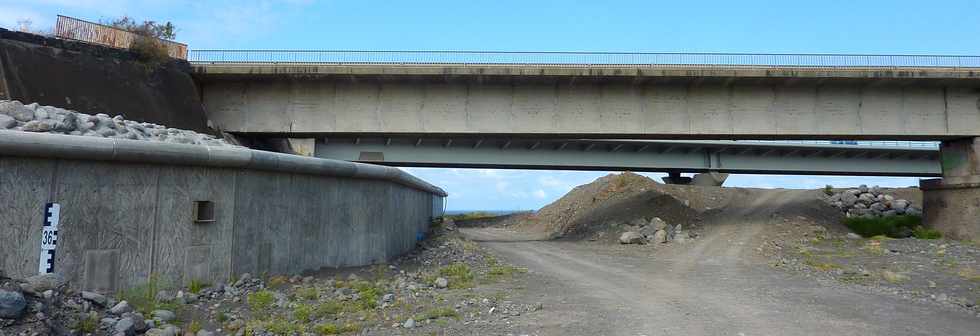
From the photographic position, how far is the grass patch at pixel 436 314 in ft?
29.8

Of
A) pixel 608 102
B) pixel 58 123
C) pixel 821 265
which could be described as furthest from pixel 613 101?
pixel 58 123

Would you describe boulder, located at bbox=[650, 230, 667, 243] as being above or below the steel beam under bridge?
below

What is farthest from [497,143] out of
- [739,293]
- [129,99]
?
[739,293]

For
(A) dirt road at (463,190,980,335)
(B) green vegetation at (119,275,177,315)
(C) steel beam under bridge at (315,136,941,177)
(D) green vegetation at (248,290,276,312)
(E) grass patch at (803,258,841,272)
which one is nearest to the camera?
(A) dirt road at (463,190,980,335)

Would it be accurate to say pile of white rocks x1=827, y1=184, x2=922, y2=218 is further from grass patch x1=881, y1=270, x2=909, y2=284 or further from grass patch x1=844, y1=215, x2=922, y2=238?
grass patch x1=881, y1=270, x2=909, y2=284

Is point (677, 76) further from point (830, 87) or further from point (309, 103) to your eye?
point (309, 103)

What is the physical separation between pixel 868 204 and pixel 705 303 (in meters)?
30.0

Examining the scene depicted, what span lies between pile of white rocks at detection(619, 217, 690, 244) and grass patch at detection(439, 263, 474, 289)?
10.8 m

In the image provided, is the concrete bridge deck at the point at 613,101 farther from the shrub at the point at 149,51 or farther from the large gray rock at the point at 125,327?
the large gray rock at the point at 125,327

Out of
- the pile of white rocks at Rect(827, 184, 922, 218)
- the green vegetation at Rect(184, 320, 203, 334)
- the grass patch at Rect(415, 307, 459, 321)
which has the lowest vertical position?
the green vegetation at Rect(184, 320, 203, 334)

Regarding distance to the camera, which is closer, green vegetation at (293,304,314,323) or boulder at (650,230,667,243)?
green vegetation at (293,304,314,323)

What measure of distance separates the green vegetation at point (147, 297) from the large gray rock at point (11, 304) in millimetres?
1844

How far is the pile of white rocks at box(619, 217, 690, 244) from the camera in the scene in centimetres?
2439

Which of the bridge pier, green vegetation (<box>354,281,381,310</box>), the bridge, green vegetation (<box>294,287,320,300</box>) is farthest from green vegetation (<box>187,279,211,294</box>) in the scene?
the bridge pier
